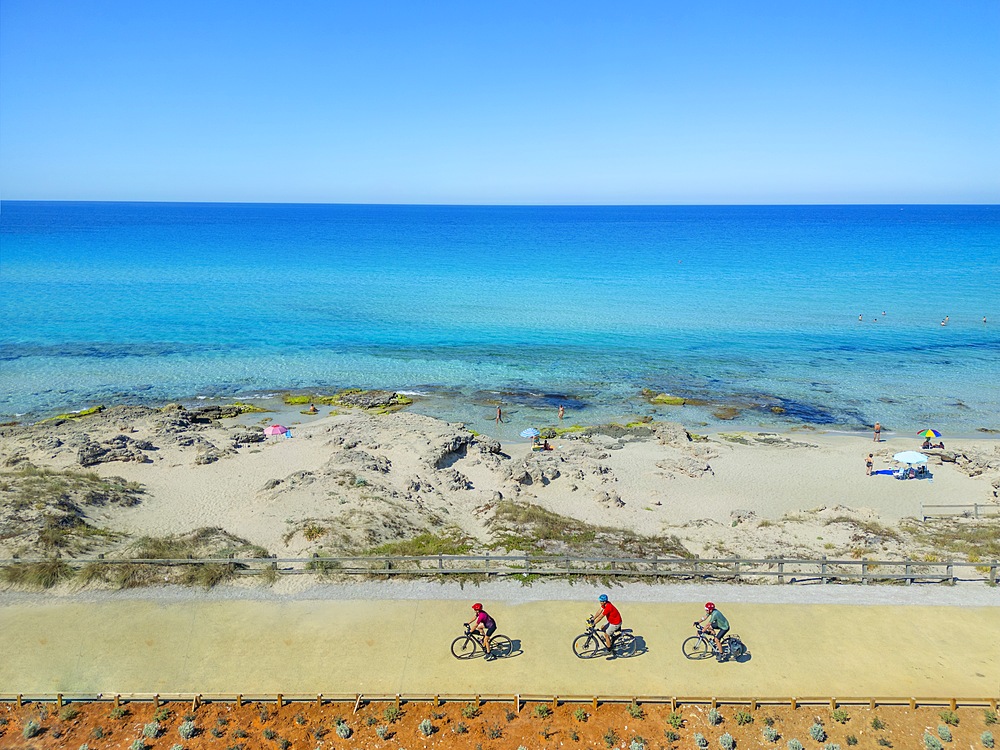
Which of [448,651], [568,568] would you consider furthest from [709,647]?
[448,651]

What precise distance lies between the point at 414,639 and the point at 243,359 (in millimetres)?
41362

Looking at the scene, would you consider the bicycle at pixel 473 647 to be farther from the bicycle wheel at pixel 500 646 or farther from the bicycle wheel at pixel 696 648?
the bicycle wheel at pixel 696 648

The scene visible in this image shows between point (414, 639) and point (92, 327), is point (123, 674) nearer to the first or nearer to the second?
point (414, 639)

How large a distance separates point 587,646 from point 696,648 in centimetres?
258

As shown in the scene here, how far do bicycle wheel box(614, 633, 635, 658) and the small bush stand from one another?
3820mm

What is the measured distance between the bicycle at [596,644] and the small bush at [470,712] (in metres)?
2.99

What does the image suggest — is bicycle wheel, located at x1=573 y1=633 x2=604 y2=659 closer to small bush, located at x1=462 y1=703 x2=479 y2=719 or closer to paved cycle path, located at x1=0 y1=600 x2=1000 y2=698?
paved cycle path, located at x1=0 y1=600 x2=1000 y2=698

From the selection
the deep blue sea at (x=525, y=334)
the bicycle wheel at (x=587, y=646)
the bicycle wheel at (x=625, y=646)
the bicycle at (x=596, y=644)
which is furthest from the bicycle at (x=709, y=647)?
the deep blue sea at (x=525, y=334)

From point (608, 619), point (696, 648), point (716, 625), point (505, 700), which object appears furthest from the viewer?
point (696, 648)

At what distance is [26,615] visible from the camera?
54.4ft

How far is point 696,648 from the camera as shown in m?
15.3

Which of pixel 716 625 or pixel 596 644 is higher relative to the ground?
pixel 716 625

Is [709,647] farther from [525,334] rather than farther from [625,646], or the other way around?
[525,334]

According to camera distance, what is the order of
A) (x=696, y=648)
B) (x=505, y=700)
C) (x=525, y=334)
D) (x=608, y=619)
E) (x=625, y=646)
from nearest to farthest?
1. (x=505, y=700)
2. (x=608, y=619)
3. (x=696, y=648)
4. (x=625, y=646)
5. (x=525, y=334)
